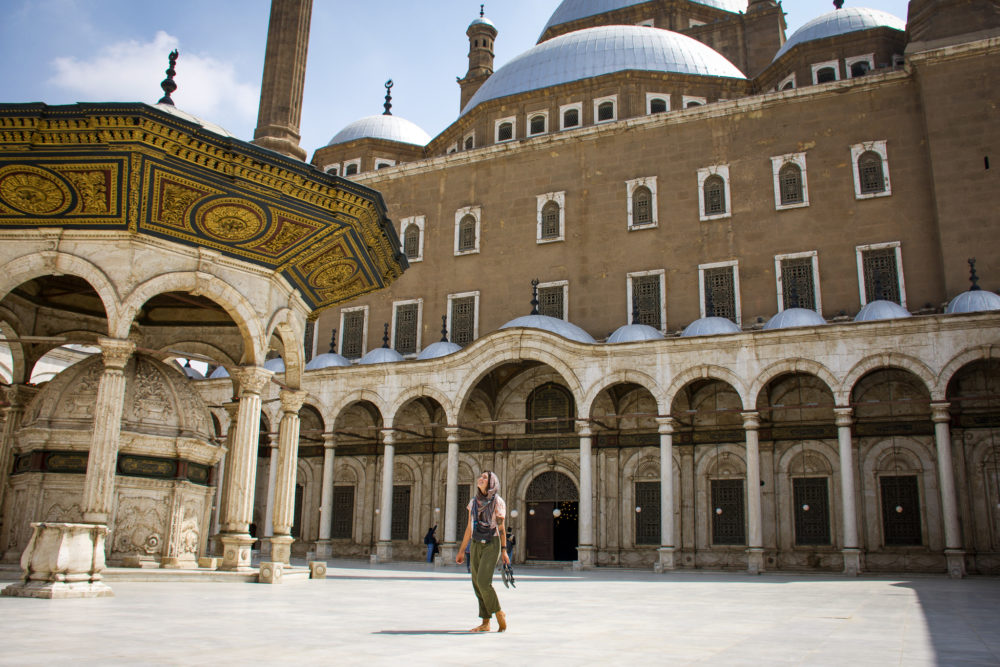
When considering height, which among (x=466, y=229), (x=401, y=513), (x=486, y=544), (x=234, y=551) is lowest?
(x=234, y=551)

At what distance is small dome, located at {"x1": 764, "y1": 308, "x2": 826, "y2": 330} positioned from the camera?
1843 cm

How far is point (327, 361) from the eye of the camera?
76.6ft

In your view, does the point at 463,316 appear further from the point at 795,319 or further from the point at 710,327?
the point at 795,319

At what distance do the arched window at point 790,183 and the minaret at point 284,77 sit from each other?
12.1 m

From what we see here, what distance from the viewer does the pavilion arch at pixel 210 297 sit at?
30.2 ft

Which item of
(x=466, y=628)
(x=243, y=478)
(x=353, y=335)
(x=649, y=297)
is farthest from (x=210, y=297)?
(x=353, y=335)

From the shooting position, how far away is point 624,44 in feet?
87.4

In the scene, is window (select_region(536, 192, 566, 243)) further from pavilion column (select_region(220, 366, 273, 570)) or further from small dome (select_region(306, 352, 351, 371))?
pavilion column (select_region(220, 366, 273, 570))

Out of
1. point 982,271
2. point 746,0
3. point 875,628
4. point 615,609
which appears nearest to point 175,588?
point 615,609

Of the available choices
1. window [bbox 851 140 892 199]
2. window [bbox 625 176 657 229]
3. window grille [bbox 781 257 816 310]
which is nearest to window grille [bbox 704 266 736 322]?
window grille [bbox 781 257 816 310]

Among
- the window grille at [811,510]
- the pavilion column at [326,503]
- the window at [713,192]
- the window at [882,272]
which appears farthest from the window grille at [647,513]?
the pavilion column at [326,503]

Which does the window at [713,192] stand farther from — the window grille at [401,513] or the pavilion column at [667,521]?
the window grille at [401,513]

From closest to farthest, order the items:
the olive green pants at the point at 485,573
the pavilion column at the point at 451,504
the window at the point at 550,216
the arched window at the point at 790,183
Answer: the olive green pants at the point at 485,573 → the pavilion column at the point at 451,504 → the arched window at the point at 790,183 → the window at the point at 550,216

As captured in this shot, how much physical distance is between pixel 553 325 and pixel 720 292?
4281 mm
